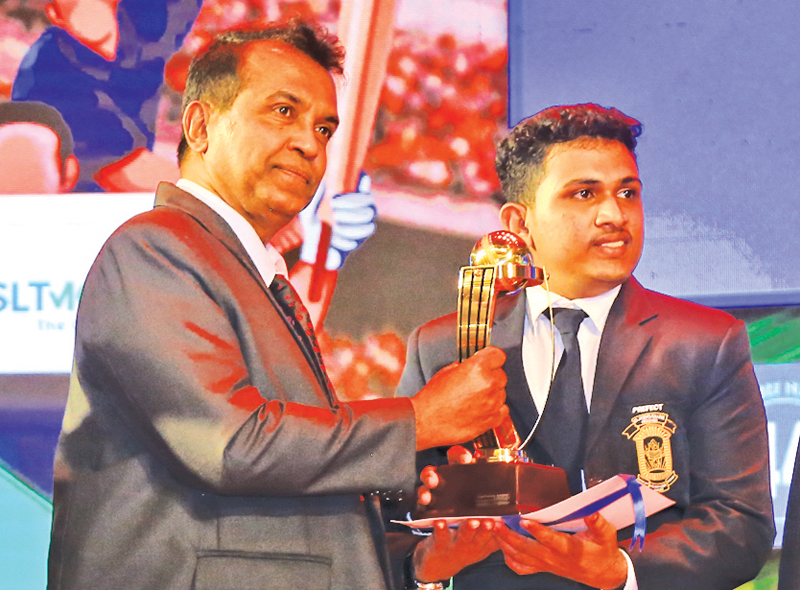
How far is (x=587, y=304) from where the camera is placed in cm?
259

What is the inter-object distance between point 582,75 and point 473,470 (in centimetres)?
153

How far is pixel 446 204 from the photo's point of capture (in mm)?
3117

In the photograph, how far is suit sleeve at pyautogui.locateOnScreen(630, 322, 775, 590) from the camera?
2.31 meters

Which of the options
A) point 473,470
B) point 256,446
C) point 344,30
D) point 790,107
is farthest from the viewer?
point 344,30

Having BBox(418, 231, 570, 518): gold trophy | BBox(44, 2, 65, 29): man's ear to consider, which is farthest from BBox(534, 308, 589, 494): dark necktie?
BBox(44, 2, 65, 29): man's ear

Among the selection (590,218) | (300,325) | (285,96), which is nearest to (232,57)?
(285,96)

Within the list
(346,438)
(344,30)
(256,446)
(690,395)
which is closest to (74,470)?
(256,446)

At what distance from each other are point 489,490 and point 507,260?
0.50 meters

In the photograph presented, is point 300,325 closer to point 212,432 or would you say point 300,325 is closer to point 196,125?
point 212,432

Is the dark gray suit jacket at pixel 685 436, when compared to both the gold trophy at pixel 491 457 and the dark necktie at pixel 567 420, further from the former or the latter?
the gold trophy at pixel 491 457

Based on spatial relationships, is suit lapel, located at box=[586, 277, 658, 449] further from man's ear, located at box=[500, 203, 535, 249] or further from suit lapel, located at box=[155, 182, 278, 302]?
suit lapel, located at box=[155, 182, 278, 302]

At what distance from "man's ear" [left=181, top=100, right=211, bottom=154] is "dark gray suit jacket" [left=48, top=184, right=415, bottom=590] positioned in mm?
366

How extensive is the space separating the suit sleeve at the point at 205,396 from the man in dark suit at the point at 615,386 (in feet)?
1.26

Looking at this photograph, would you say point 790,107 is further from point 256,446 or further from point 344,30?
point 256,446
